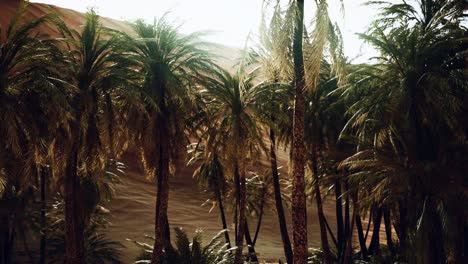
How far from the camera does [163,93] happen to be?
2364cm

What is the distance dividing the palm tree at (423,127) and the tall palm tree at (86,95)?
35.3ft

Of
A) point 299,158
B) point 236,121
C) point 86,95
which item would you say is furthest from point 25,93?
A: point 299,158

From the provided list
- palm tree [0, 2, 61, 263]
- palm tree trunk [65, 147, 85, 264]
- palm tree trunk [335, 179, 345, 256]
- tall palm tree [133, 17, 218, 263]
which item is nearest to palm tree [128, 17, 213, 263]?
tall palm tree [133, 17, 218, 263]

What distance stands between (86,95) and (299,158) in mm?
9879

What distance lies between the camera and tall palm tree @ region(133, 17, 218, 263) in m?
23.1

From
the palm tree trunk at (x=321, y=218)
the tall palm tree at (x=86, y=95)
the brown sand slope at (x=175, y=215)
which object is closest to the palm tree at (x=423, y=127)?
the palm tree trunk at (x=321, y=218)

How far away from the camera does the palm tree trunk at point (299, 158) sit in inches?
611

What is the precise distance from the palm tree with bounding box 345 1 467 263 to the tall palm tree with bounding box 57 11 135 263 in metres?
10.7

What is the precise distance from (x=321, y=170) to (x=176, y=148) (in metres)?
11.0

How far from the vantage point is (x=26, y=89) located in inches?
781

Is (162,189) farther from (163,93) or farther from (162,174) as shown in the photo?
(163,93)

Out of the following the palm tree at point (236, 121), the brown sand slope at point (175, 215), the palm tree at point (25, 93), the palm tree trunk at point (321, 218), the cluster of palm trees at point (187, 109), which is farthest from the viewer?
the brown sand slope at point (175, 215)

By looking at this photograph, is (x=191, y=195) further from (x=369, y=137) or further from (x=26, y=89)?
(x=26, y=89)

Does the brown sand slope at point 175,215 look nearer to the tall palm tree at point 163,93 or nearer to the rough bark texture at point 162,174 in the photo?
the rough bark texture at point 162,174
